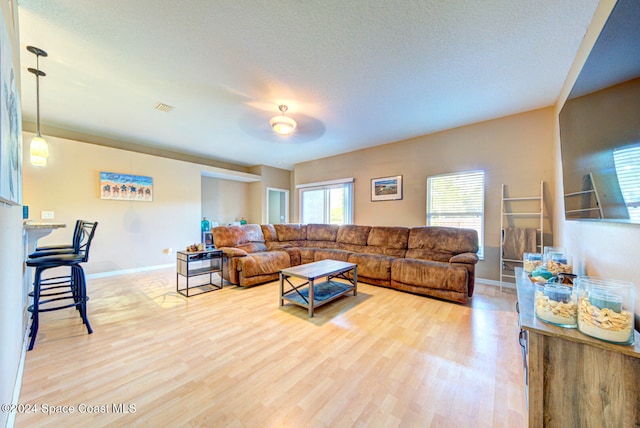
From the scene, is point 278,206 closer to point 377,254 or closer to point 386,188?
point 386,188

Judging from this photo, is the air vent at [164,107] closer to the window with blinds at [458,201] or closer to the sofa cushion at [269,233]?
the sofa cushion at [269,233]

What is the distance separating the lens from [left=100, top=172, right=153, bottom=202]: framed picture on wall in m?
4.27

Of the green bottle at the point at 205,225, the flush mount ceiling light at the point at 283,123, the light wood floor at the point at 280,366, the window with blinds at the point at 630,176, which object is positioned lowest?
the light wood floor at the point at 280,366

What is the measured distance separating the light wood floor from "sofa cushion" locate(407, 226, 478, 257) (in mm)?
911

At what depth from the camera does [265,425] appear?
48.9 inches

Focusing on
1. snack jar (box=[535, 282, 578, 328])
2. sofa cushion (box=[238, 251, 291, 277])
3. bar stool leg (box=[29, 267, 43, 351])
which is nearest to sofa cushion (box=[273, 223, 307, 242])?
sofa cushion (box=[238, 251, 291, 277])

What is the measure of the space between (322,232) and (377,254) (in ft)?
4.74

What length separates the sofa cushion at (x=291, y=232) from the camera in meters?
5.03

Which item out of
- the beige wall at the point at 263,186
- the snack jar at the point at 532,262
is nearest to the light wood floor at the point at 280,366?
the snack jar at the point at 532,262

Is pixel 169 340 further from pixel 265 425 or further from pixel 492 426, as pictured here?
pixel 492 426

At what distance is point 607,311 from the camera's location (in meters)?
0.96

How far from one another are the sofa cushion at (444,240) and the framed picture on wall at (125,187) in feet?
17.2

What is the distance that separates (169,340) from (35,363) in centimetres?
85

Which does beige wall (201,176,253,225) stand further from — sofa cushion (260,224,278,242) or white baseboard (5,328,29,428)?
white baseboard (5,328,29,428)
